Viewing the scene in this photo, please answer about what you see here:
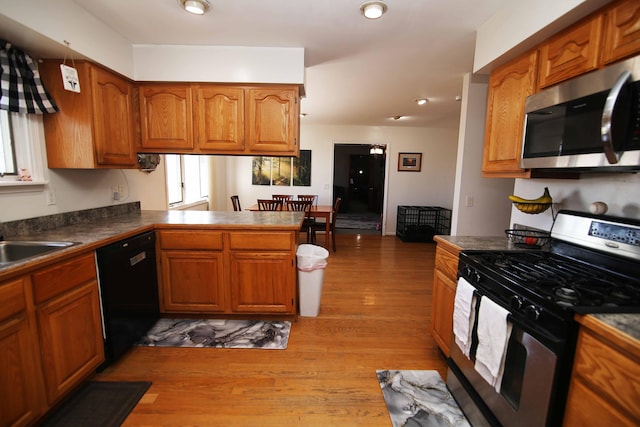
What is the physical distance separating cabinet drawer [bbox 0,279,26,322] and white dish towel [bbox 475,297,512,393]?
212cm

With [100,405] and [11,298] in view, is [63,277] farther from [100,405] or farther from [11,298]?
[100,405]

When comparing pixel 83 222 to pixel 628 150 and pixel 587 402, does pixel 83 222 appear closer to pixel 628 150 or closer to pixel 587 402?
pixel 587 402

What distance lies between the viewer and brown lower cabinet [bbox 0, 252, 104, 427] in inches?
47.9

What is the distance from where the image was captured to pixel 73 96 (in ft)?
6.56

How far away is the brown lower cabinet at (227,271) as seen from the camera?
232 centimetres

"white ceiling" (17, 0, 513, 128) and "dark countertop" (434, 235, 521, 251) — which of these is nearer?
"dark countertop" (434, 235, 521, 251)

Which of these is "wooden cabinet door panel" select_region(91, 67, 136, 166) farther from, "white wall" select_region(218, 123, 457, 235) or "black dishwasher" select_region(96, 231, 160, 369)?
"white wall" select_region(218, 123, 457, 235)

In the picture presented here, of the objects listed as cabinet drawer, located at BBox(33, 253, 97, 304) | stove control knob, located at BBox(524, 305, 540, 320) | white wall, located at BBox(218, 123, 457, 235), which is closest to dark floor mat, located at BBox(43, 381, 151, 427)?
cabinet drawer, located at BBox(33, 253, 97, 304)

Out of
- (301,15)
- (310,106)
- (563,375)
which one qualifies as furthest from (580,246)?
(310,106)

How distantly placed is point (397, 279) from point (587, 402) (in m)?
2.67

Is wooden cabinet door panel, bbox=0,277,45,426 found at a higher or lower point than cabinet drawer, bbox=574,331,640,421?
lower

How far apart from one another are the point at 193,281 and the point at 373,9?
7.97 feet

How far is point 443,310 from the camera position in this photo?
190 cm

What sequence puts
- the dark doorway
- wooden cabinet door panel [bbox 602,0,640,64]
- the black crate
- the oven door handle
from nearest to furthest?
the oven door handle → wooden cabinet door panel [bbox 602,0,640,64] → the black crate → the dark doorway
